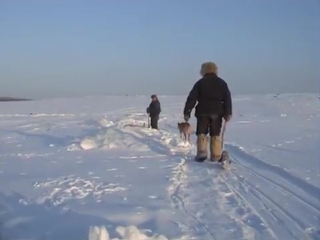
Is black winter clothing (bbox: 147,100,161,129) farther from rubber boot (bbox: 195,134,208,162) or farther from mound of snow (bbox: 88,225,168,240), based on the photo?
mound of snow (bbox: 88,225,168,240)

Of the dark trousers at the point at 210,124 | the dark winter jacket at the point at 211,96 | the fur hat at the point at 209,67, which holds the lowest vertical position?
the dark trousers at the point at 210,124

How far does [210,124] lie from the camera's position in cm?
821

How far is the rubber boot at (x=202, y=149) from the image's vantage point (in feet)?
26.3

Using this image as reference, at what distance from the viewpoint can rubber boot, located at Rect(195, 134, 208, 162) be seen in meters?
8.03

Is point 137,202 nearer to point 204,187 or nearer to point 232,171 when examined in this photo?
point 204,187

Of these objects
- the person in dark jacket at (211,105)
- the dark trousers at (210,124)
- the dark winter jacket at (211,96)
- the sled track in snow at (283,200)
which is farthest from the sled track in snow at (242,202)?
the dark winter jacket at (211,96)

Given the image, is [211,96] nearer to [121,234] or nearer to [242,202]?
[242,202]

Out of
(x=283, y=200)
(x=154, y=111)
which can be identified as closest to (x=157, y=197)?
(x=283, y=200)

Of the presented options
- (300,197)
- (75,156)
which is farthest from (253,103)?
(300,197)

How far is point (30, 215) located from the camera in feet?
14.2

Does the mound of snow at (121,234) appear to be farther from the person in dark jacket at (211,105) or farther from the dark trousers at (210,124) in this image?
the dark trousers at (210,124)

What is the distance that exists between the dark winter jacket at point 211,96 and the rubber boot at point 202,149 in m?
0.44

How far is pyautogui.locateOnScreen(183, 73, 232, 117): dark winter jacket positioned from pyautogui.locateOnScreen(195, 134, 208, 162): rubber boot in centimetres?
44

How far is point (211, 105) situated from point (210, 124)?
0.37 meters
